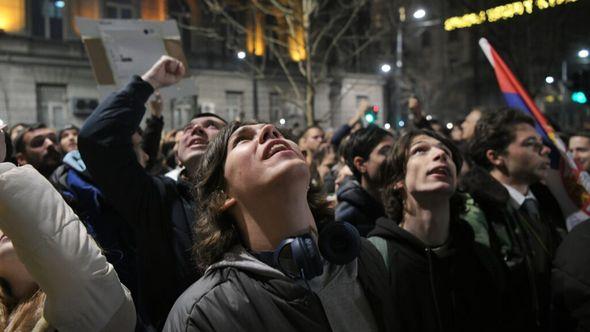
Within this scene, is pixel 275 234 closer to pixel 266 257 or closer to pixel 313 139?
pixel 266 257

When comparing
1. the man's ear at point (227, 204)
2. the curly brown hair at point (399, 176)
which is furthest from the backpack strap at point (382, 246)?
the man's ear at point (227, 204)

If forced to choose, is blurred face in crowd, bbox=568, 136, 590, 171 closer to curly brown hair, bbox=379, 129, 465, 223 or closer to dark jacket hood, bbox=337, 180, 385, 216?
dark jacket hood, bbox=337, 180, 385, 216

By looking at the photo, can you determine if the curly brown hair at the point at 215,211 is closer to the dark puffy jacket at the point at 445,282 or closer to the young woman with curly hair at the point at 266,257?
the young woman with curly hair at the point at 266,257

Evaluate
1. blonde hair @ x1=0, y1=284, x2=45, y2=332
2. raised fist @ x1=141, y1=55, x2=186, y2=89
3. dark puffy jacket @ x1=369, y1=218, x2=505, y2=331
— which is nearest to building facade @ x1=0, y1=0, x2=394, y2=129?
raised fist @ x1=141, y1=55, x2=186, y2=89

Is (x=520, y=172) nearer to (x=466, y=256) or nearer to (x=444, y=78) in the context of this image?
(x=466, y=256)

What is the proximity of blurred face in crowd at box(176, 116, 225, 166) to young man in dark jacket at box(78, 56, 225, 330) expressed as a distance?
28 centimetres

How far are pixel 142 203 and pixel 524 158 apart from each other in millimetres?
2599

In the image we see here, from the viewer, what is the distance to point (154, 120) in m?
4.66

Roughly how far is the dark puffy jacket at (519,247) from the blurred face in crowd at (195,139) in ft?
5.59

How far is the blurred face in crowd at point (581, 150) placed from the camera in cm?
545

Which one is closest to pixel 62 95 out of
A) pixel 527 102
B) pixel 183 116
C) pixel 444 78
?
pixel 183 116

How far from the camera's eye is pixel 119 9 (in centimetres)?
2339

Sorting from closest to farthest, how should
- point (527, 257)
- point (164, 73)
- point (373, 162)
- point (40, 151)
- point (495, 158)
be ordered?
point (164, 73) → point (527, 257) → point (495, 158) → point (373, 162) → point (40, 151)

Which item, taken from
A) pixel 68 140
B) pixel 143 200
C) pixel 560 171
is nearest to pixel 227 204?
pixel 143 200
